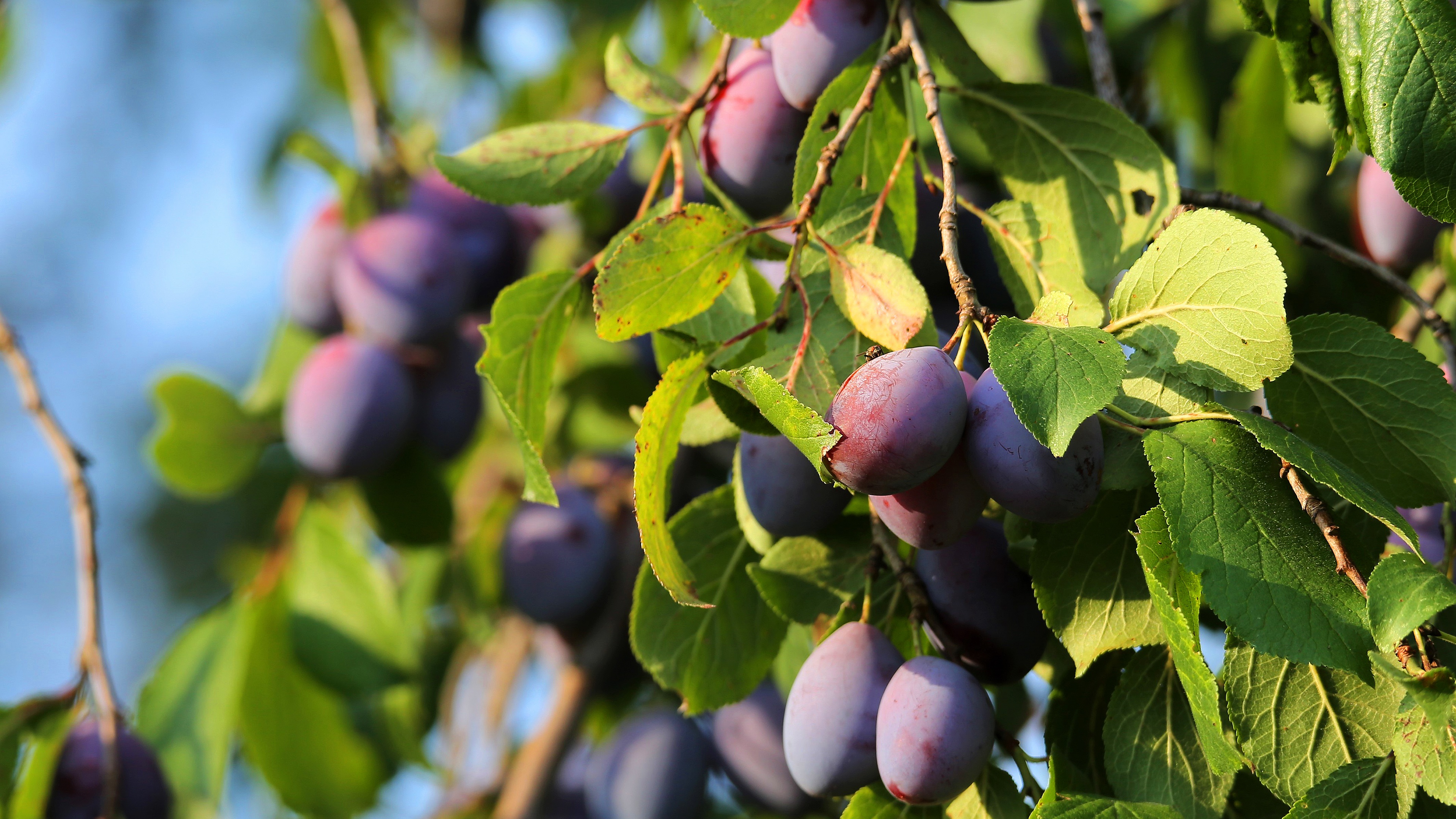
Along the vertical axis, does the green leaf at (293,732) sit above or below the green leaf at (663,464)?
below

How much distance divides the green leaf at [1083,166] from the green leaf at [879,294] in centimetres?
11

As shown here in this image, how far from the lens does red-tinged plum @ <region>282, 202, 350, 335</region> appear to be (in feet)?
3.56

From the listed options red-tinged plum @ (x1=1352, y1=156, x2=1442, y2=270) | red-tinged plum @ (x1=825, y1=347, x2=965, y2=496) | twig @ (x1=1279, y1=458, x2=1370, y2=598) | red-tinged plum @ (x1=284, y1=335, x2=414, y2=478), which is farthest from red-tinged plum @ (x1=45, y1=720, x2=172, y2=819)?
red-tinged plum @ (x1=1352, y1=156, x2=1442, y2=270)

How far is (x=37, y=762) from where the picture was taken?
83 centimetres

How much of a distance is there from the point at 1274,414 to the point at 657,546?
270 millimetres

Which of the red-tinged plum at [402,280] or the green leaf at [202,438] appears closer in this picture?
the red-tinged plum at [402,280]

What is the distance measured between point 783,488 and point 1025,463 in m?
0.13

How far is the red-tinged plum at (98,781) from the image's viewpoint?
33.0 inches

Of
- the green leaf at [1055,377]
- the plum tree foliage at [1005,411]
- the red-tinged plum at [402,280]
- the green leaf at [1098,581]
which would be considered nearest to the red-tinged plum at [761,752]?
the plum tree foliage at [1005,411]

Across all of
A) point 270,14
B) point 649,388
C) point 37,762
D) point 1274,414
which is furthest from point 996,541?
point 270,14

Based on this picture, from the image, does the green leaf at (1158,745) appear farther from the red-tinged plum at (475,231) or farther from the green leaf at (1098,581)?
the red-tinged plum at (475,231)

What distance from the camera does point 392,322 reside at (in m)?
1.02

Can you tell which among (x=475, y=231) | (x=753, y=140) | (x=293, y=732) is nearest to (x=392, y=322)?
(x=475, y=231)

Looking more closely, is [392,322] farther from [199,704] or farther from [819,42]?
[819,42]
